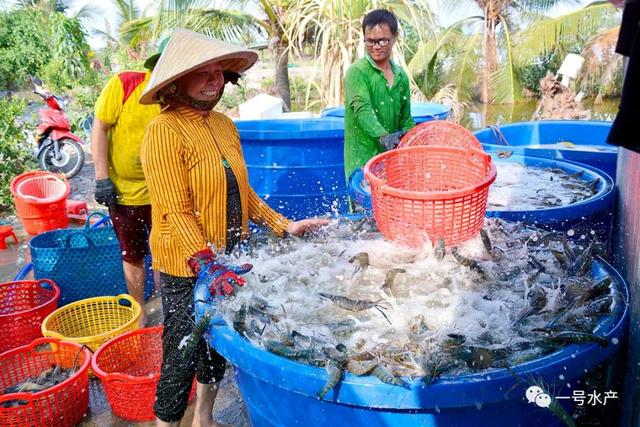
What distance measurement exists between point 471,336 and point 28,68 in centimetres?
2297

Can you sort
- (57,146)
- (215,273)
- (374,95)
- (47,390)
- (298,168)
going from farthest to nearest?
(57,146), (298,168), (374,95), (47,390), (215,273)

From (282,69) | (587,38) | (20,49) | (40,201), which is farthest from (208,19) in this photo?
(20,49)

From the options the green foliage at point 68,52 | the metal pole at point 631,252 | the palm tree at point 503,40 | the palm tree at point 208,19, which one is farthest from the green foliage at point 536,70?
the metal pole at point 631,252

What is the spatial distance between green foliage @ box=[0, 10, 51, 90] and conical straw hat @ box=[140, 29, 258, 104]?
69.3ft

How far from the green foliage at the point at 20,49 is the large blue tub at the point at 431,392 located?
72.6 ft

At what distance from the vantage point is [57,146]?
8234 mm

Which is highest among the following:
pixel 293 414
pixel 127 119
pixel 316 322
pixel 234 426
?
pixel 127 119

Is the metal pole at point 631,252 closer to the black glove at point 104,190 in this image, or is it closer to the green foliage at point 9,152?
the black glove at point 104,190

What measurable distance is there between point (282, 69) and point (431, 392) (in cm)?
878

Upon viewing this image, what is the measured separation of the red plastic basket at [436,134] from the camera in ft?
8.70

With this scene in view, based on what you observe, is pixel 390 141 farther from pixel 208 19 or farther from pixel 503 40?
pixel 503 40

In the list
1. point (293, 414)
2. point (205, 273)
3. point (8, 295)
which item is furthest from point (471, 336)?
point (8, 295)

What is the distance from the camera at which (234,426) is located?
9.30 feet

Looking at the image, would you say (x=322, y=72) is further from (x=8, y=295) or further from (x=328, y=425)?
(x=328, y=425)
